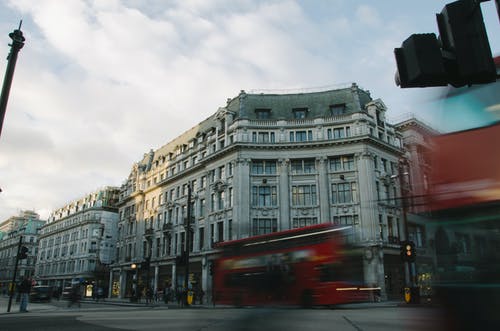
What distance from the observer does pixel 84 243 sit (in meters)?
81.6

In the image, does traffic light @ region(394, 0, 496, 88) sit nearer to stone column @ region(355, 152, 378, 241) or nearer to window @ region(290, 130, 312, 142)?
stone column @ region(355, 152, 378, 241)

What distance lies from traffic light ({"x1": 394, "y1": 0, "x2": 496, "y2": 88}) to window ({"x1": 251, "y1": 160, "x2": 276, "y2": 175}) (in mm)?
37630

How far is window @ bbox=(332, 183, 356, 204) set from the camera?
127ft

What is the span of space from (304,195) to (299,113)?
9678 millimetres

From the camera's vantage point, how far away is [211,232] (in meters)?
43.9

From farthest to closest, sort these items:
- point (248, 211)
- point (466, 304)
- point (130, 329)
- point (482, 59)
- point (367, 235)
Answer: point (248, 211)
point (367, 235)
point (130, 329)
point (466, 304)
point (482, 59)

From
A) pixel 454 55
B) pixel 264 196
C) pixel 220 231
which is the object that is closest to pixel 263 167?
pixel 264 196

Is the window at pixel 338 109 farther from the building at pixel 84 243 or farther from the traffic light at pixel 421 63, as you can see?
the building at pixel 84 243

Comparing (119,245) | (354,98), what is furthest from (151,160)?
(354,98)

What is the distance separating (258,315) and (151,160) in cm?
6049

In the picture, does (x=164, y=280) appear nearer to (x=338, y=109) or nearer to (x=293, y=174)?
(x=293, y=174)

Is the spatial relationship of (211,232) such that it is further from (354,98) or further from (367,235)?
(354,98)

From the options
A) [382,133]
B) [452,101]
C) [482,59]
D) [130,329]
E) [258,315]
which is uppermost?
[382,133]

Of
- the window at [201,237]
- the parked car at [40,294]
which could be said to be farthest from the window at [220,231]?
the parked car at [40,294]
